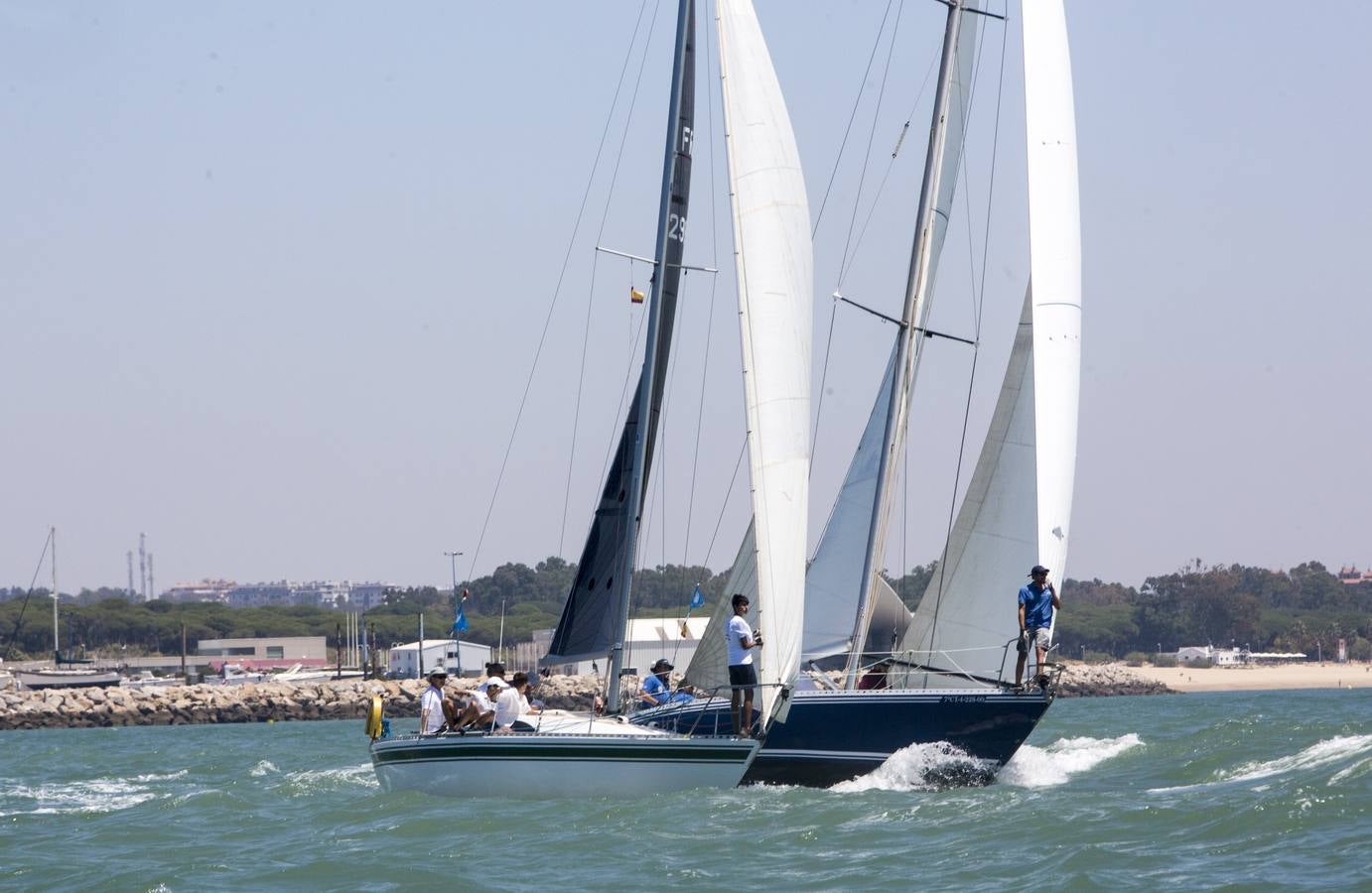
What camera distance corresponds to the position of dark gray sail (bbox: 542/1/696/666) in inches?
819

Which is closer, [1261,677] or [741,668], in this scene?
[741,668]

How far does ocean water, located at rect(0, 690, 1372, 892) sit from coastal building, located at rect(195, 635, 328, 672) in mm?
100951

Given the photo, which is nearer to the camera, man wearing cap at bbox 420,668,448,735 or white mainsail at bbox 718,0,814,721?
white mainsail at bbox 718,0,814,721

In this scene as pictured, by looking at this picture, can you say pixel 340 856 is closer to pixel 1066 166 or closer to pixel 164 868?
pixel 164 868

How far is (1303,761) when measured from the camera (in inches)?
874

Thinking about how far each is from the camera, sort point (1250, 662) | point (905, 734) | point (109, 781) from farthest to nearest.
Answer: point (1250, 662) → point (109, 781) → point (905, 734)

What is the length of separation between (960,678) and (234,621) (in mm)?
117226

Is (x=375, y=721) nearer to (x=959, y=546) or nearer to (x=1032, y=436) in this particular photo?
(x=959, y=546)

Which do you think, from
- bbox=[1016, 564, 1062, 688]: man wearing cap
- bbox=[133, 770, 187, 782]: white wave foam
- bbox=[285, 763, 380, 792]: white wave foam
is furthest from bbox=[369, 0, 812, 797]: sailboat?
bbox=[133, 770, 187, 782]: white wave foam

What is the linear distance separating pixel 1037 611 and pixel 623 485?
5.09m

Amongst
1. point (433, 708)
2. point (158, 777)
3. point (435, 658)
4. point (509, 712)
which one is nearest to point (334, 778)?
point (158, 777)

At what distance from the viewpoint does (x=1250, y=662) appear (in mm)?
123375

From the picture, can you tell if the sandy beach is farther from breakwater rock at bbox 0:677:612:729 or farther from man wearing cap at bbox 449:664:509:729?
man wearing cap at bbox 449:664:509:729

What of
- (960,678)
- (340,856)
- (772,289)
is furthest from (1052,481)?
(340,856)
